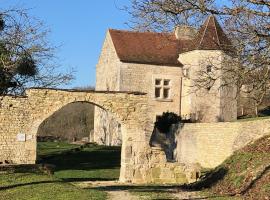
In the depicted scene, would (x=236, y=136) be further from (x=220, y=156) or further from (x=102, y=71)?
(x=102, y=71)

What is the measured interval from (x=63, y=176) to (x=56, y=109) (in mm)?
2824

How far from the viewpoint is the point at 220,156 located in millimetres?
23531

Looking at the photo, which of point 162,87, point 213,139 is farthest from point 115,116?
point 162,87

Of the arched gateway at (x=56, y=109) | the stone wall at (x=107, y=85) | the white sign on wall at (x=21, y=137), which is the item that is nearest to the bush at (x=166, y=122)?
the stone wall at (x=107, y=85)

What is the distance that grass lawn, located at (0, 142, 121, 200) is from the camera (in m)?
11.7

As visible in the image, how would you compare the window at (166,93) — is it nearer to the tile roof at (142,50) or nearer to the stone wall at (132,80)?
the stone wall at (132,80)

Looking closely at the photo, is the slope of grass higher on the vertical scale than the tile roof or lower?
lower

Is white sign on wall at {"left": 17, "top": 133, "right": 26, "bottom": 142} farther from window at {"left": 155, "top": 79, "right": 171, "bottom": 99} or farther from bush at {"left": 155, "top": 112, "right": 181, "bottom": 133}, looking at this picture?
window at {"left": 155, "top": 79, "right": 171, "bottom": 99}

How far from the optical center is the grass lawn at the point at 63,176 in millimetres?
11719

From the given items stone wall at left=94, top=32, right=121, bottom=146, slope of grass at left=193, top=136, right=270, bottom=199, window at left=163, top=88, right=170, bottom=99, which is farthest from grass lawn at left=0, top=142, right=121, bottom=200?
window at left=163, top=88, right=170, bottom=99

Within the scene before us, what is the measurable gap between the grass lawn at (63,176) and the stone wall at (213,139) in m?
3.72

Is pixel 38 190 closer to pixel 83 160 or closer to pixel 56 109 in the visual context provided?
pixel 56 109

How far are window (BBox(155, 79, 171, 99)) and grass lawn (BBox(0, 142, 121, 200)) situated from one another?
25.9 feet

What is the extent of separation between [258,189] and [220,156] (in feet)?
35.5
